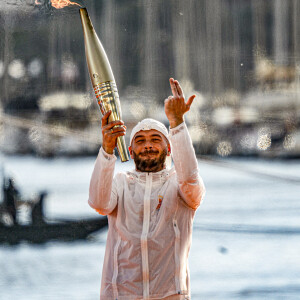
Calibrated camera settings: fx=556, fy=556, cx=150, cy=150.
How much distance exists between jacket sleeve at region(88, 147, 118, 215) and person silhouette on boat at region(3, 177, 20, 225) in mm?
715

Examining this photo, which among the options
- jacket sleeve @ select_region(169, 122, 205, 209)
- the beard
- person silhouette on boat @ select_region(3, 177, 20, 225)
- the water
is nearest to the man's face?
the beard

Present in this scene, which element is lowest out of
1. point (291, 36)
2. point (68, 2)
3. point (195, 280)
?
point (195, 280)

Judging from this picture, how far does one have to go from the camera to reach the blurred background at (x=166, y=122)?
89.1 inches

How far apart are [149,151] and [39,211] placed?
2.32ft

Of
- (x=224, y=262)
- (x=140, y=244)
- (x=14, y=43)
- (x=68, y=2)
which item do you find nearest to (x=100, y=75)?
(x=68, y=2)

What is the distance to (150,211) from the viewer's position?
1.81m

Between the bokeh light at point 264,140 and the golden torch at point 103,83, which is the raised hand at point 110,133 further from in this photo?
the bokeh light at point 264,140

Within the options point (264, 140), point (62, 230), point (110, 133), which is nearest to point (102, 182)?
point (110, 133)

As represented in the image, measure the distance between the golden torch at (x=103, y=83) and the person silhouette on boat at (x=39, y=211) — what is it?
2.18 feet

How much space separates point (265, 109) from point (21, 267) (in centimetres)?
122

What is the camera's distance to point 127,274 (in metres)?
1.75

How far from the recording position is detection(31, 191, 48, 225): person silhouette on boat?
2342 millimetres

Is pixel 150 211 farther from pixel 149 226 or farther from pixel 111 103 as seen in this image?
pixel 111 103

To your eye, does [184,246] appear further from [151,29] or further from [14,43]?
[14,43]
